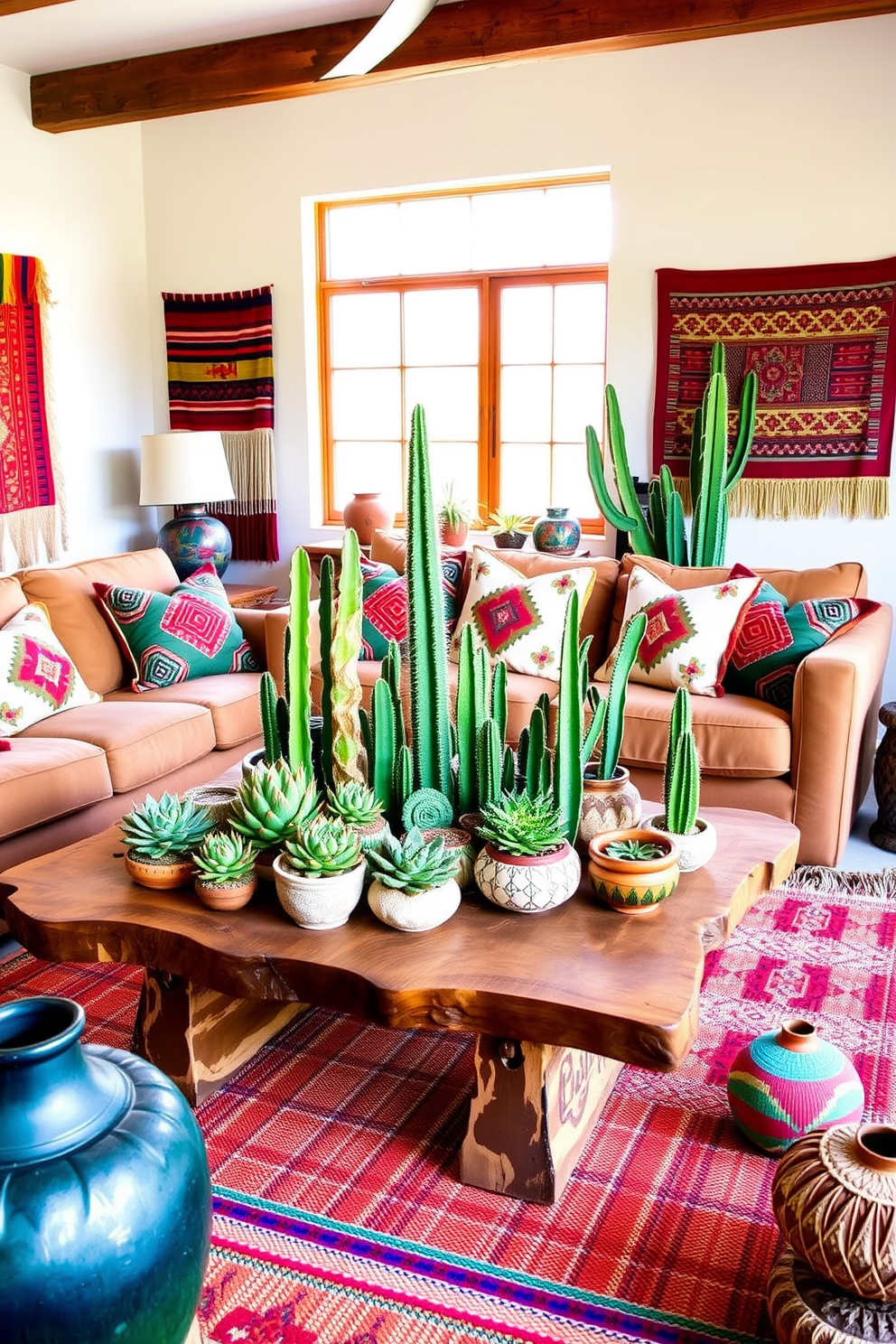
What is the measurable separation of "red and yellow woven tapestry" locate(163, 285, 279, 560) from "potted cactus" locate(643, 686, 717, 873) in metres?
3.59

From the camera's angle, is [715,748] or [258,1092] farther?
[715,748]

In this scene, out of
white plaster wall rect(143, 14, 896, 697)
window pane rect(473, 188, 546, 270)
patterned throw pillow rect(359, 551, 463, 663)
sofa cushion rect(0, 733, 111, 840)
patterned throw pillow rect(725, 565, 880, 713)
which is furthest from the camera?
window pane rect(473, 188, 546, 270)

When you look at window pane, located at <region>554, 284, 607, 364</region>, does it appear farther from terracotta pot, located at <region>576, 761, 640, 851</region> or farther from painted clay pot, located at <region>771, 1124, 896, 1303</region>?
painted clay pot, located at <region>771, 1124, 896, 1303</region>

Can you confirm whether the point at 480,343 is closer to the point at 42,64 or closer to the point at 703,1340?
the point at 42,64

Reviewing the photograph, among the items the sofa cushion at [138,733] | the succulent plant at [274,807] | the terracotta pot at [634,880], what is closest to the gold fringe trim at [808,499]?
the sofa cushion at [138,733]

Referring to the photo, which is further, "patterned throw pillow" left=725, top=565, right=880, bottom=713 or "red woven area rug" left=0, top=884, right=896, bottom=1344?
"patterned throw pillow" left=725, top=565, right=880, bottom=713

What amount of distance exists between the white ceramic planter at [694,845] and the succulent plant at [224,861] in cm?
71

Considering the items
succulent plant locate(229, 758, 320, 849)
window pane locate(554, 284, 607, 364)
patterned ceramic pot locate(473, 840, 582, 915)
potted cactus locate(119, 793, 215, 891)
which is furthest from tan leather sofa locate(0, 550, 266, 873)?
window pane locate(554, 284, 607, 364)

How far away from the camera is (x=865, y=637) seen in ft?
11.0

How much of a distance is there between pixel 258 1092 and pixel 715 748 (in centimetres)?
165

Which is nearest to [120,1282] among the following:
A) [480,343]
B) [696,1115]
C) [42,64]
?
[696,1115]

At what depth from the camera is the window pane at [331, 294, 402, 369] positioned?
5.20 m

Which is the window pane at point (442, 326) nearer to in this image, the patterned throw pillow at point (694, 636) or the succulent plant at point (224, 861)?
the patterned throw pillow at point (694, 636)

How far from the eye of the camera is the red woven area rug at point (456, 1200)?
5.28 feet
